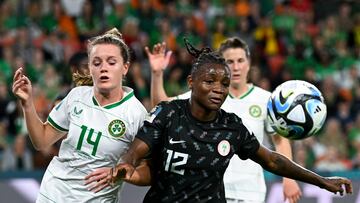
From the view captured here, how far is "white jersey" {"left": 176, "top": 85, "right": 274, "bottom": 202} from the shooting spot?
22.9ft

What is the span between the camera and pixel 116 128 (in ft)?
18.8

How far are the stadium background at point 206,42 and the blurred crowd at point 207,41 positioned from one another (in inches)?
0.6

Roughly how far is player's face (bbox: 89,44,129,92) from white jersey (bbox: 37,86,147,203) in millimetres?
147

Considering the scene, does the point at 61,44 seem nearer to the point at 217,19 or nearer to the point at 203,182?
the point at 217,19

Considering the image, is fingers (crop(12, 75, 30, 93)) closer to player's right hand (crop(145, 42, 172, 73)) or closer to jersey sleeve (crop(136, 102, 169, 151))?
jersey sleeve (crop(136, 102, 169, 151))

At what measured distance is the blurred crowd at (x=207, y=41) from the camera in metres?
12.9

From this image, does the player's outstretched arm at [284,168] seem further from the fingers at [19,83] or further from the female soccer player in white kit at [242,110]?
the fingers at [19,83]

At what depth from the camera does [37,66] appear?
13.6 metres

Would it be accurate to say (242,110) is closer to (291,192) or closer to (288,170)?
(291,192)

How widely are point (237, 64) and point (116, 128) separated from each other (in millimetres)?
1805

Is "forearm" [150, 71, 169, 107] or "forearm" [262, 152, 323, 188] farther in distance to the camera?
"forearm" [150, 71, 169, 107]

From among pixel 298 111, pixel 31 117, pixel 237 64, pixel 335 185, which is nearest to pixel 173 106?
pixel 31 117

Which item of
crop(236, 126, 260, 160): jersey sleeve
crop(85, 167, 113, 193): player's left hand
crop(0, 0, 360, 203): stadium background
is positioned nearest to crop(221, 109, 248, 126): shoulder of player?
crop(236, 126, 260, 160): jersey sleeve

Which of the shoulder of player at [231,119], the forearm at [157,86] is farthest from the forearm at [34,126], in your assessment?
the forearm at [157,86]
